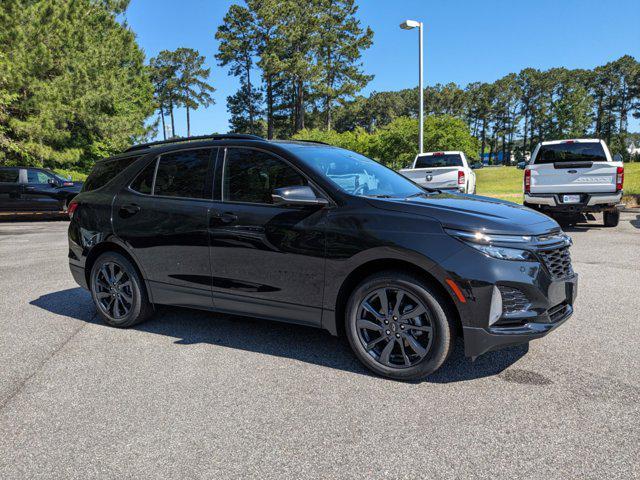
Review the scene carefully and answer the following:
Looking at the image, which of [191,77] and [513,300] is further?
[191,77]

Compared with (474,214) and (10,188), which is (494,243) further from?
(10,188)

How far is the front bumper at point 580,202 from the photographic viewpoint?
1059cm

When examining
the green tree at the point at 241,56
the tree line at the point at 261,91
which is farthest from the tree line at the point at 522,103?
the green tree at the point at 241,56

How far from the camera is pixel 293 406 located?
10.4 ft

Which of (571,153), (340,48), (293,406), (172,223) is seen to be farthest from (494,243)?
(340,48)

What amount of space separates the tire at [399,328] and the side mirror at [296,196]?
0.68 metres

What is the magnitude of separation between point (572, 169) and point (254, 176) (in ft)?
29.5

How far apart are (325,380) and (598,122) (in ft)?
383

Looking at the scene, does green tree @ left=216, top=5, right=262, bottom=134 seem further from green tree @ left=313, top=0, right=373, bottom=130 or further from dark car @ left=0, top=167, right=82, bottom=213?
dark car @ left=0, top=167, right=82, bottom=213

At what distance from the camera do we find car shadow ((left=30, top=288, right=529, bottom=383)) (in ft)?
12.2

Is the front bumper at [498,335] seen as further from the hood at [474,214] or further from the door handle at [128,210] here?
the door handle at [128,210]

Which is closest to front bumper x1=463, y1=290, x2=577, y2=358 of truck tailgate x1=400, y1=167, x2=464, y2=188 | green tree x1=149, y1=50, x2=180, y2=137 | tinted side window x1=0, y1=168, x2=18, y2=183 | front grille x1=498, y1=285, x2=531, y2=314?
front grille x1=498, y1=285, x2=531, y2=314

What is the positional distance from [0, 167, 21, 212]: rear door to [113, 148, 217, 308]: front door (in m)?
14.3

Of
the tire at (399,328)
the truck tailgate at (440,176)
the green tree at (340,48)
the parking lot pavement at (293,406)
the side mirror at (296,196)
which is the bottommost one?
the parking lot pavement at (293,406)
